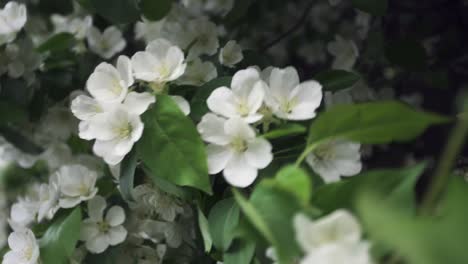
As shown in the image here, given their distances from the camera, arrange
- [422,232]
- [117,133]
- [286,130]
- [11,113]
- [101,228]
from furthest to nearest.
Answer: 1. [11,113]
2. [101,228]
3. [117,133]
4. [286,130]
5. [422,232]

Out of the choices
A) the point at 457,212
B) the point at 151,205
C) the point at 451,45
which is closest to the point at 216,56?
the point at 151,205

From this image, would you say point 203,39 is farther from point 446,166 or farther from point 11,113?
point 446,166

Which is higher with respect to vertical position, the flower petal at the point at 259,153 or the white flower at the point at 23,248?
the flower petal at the point at 259,153

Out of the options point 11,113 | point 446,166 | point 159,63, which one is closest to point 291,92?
point 159,63

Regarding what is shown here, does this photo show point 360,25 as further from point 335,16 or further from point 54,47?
point 54,47

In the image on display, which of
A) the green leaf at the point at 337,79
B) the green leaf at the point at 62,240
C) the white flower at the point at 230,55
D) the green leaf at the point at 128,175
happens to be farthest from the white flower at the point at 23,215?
the green leaf at the point at 337,79

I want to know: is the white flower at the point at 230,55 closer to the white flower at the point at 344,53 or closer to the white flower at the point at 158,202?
the white flower at the point at 158,202
